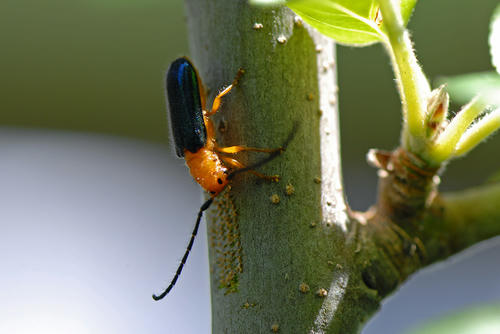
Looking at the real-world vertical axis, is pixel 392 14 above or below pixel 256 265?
above

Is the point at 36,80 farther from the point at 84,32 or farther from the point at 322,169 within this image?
the point at 322,169

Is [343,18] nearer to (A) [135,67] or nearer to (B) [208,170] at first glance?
(B) [208,170]

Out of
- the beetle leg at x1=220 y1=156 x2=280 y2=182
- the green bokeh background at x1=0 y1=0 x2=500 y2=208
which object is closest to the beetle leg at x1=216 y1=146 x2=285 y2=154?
the beetle leg at x1=220 y1=156 x2=280 y2=182

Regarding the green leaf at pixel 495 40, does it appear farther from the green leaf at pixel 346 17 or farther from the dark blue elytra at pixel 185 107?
the dark blue elytra at pixel 185 107

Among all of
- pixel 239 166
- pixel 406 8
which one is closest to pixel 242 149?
pixel 239 166

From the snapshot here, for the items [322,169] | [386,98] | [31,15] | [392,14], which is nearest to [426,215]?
[322,169]

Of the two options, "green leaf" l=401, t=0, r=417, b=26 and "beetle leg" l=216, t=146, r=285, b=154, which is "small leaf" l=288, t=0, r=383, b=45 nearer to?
"green leaf" l=401, t=0, r=417, b=26

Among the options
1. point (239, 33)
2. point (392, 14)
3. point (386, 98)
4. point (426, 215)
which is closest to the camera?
point (392, 14)

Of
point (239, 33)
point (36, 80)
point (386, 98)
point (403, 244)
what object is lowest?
point (36, 80)
